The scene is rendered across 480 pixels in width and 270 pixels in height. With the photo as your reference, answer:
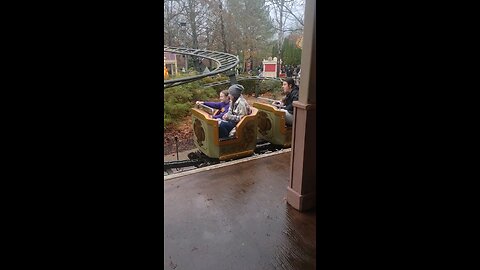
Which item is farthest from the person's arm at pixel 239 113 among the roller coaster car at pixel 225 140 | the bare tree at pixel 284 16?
the bare tree at pixel 284 16

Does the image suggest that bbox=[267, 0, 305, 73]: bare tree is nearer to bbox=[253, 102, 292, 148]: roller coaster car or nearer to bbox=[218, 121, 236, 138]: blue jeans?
bbox=[253, 102, 292, 148]: roller coaster car

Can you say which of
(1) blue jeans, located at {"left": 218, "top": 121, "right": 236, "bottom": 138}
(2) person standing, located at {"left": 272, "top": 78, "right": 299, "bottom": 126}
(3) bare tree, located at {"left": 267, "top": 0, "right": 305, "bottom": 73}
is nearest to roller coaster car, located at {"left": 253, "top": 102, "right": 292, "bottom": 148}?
(2) person standing, located at {"left": 272, "top": 78, "right": 299, "bottom": 126}

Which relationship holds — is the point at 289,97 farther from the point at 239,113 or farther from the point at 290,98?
the point at 239,113

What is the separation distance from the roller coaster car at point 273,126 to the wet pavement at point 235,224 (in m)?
0.91

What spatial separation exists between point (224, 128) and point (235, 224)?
5.28ft

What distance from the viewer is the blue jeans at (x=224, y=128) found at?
11.6ft

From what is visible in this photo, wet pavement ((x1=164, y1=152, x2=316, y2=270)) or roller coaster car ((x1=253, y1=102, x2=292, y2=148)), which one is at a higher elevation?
roller coaster car ((x1=253, y1=102, x2=292, y2=148))

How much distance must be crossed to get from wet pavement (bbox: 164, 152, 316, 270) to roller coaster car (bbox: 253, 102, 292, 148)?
91 cm

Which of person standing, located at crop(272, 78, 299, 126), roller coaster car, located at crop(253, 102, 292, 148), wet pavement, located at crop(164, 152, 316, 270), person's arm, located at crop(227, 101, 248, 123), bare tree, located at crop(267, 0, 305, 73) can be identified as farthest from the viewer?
bare tree, located at crop(267, 0, 305, 73)

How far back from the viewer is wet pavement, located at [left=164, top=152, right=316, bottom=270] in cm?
178
